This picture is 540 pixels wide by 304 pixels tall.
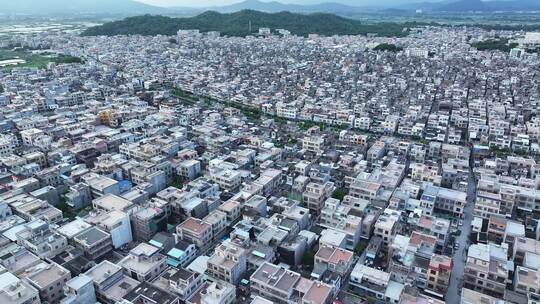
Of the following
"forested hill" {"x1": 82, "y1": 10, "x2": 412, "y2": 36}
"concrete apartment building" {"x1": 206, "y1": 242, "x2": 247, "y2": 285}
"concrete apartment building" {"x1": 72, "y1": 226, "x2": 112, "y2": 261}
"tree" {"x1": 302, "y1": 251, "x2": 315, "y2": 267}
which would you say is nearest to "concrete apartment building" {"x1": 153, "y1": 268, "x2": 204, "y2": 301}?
"concrete apartment building" {"x1": 206, "y1": 242, "x2": 247, "y2": 285}

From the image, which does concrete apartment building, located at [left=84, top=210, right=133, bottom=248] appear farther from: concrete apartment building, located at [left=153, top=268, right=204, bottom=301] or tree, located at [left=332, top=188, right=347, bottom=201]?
tree, located at [left=332, top=188, right=347, bottom=201]

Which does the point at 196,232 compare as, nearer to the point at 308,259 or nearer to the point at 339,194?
the point at 308,259

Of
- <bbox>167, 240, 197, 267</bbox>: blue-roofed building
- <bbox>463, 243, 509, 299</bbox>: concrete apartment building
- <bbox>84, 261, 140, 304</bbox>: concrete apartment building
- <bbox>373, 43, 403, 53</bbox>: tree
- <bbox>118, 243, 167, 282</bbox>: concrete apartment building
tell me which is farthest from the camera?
<bbox>373, 43, 403, 53</bbox>: tree

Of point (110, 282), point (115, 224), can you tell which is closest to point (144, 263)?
point (110, 282)

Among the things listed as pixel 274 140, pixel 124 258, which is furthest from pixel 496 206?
pixel 124 258

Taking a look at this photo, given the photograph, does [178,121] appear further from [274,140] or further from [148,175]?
[148,175]

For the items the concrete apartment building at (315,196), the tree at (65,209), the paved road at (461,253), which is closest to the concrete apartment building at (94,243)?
the tree at (65,209)
